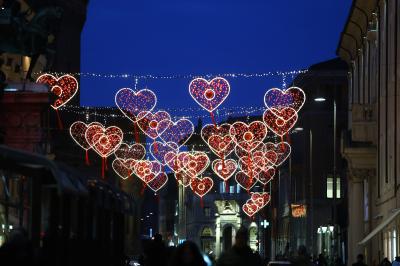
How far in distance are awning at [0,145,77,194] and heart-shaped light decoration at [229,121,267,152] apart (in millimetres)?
58058

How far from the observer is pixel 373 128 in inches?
2234

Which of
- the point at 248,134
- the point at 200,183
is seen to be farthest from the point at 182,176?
the point at 248,134

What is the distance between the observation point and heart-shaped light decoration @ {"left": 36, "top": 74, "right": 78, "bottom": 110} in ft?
180

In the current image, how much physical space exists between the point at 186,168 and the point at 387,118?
59.4 meters

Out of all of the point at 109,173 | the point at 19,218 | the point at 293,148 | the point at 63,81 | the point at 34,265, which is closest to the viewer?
the point at 34,265

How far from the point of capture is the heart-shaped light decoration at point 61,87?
54.9 m

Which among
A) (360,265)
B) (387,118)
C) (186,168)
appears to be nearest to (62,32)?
(186,168)

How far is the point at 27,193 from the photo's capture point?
19.5m

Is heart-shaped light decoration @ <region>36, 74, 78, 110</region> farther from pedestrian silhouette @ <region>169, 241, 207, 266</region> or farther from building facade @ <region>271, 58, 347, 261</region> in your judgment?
building facade @ <region>271, 58, 347, 261</region>

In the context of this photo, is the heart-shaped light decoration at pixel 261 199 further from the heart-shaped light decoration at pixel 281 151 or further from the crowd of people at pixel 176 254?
the crowd of people at pixel 176 254

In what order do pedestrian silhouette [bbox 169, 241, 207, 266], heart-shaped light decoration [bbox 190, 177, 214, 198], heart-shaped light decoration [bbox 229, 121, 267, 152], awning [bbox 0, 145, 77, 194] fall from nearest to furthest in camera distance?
pedestrian silhouette [bbox 169, 241, 207, 266] → awning [bbox 0, 145, 77, 194] → heart-shaped light decoration [bbox 229, 121, 267, 152] → heart-shaped light decoration [bbox 190, 177, 214, 198]

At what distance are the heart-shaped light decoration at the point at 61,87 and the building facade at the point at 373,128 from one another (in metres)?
12.0

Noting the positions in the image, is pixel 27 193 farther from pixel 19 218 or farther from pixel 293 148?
pixel 293 148

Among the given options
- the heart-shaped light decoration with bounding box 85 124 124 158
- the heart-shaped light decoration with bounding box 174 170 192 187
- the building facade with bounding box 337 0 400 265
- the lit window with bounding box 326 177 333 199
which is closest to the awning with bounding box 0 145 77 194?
the building facade with bounding box 337 0 400 265
